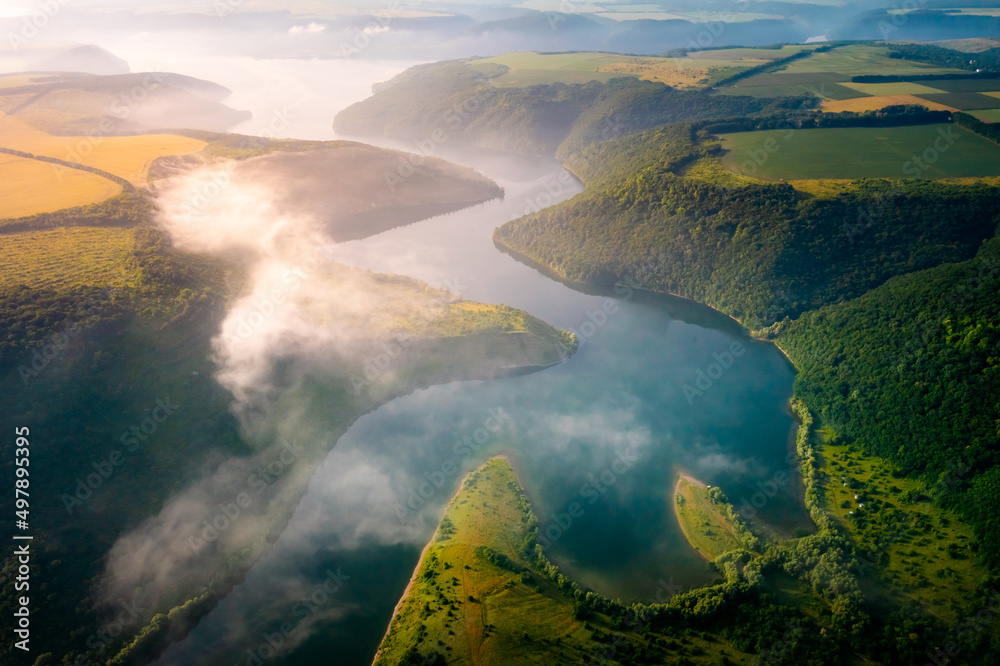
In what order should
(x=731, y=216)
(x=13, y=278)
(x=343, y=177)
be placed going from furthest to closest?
1. (x=343, y=177)
2. (x=731, y=216)
3. (x=13, y=278)

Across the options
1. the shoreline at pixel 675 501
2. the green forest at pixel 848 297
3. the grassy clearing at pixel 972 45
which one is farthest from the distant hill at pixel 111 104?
the grassy clearing at pixel 972 45

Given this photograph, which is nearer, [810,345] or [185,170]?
[810,345]

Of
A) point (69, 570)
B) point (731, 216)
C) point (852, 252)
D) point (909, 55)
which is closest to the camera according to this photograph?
point (69, 570)

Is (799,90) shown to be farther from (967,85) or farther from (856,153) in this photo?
(856,153)

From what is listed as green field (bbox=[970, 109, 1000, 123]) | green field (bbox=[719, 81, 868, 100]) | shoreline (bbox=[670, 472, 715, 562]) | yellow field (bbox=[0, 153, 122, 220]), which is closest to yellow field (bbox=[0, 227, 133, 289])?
yellow field (bbox=[0, 153, 122, 220])

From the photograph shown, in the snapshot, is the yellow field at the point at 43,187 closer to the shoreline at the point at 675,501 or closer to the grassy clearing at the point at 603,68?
the shoreline at the point at 675,501

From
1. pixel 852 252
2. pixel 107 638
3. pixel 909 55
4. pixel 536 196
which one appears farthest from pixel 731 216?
pixel 909 55

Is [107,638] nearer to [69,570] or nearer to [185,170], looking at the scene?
[69,570]

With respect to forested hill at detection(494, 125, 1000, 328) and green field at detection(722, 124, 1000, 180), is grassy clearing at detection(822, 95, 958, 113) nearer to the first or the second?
green field at detection(722, 124, 1000, 180)
